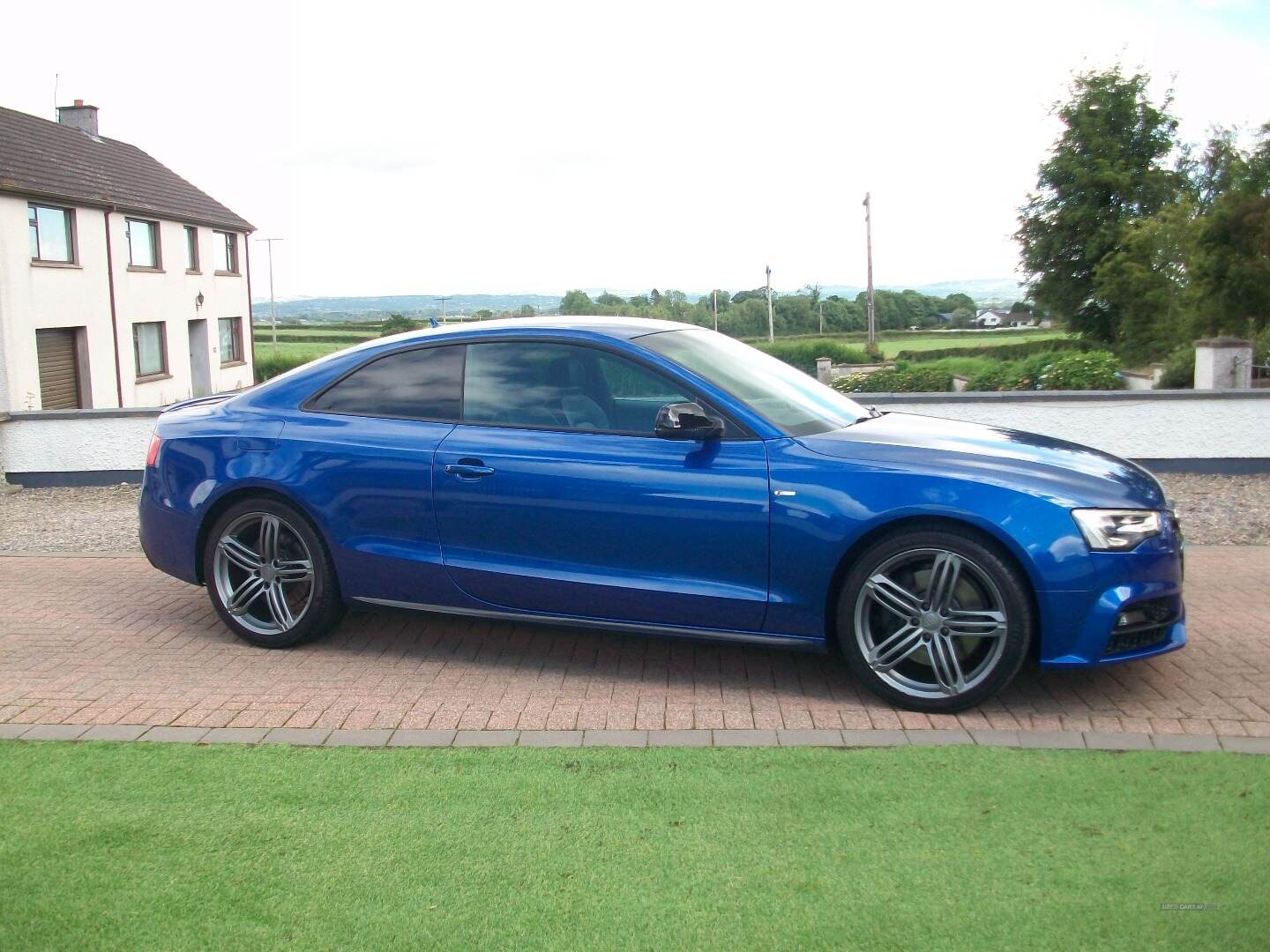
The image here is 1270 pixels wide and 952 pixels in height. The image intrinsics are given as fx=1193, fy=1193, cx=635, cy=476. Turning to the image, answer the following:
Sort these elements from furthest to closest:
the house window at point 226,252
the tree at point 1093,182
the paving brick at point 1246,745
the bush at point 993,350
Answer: the tree at point 1093,182, the house window at point 226,252, the bush at point 993,350, the paving brick at point 1246,745

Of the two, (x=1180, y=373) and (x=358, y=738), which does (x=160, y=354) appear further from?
(x=358, y=738)

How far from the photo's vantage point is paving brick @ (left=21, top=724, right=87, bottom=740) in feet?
15.6

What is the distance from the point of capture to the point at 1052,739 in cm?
450

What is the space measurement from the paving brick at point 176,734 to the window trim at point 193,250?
37.8 m

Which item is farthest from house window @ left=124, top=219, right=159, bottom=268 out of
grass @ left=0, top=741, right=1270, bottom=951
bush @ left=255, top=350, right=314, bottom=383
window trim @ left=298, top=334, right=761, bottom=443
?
grass @ left=0, top=741, right=1270, bottom=951

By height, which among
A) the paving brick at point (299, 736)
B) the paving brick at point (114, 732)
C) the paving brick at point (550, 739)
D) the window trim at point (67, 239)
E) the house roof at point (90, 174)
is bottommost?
the paving brick at point (550, 739)

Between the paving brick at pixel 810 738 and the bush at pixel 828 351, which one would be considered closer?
the paving brick at pixel 810 738

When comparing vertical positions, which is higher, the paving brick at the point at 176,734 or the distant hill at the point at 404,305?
the distant hill at the point at 404,305

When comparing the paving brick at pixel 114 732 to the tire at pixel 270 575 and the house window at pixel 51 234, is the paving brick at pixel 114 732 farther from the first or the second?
the house window at pixel 51 234

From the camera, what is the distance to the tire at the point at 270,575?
5816mm

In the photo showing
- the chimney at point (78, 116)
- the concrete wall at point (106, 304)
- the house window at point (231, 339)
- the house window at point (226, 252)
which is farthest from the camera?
the house window at point (231, 339)

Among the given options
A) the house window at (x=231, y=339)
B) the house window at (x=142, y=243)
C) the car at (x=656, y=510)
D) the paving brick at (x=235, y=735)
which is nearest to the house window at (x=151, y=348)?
the house window at (x=142, y=243)

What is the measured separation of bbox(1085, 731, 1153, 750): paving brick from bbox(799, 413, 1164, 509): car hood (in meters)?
0.89

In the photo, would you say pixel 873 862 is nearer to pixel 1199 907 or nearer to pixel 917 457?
pixel 1199 907
